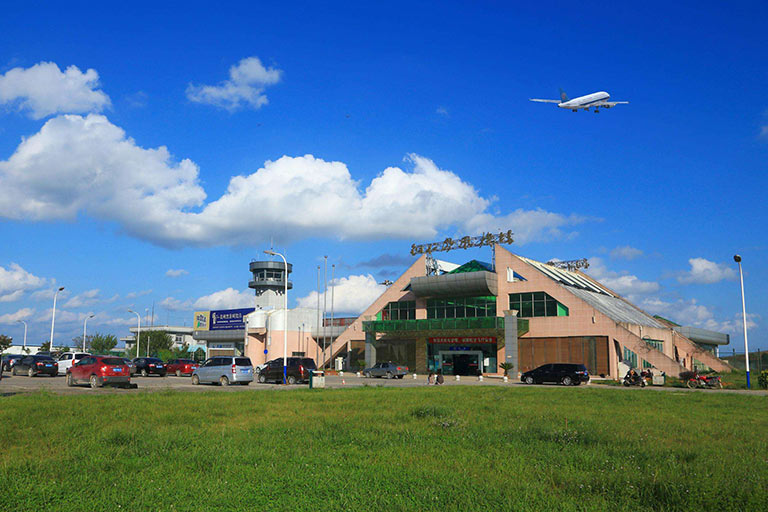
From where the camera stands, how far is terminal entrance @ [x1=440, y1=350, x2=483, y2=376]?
5794 cm

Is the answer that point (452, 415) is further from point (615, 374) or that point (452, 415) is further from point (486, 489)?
point (615, 374)

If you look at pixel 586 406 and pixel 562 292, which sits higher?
pixel 562 292

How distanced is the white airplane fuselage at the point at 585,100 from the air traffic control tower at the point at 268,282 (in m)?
71.3

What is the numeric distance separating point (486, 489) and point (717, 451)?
5324mm

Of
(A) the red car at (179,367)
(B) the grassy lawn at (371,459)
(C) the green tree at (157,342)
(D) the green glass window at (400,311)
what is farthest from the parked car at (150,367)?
(C) the green tree at (157,342)

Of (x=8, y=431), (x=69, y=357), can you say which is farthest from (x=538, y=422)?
(x=69, y=357)

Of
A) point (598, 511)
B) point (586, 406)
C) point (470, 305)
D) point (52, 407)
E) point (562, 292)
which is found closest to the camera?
point (598, 511)

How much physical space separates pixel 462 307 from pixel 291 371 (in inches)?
1064

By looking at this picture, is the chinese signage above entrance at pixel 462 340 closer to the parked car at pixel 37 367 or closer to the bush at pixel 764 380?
the bush at pixel 764 380

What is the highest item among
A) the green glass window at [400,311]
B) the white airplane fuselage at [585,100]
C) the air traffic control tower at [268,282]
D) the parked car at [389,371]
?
the white airplane fuselage at [585,100]

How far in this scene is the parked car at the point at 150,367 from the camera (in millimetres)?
44938

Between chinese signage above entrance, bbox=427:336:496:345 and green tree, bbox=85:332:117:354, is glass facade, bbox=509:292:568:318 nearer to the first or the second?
chinese signage above entrance, bbox=427:336:496:345

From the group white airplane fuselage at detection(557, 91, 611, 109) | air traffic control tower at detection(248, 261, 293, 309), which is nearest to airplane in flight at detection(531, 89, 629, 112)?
white airplane fuselage at detection(557, 91, 611, 109)

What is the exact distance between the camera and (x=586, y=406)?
19.2 meters
